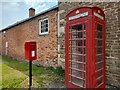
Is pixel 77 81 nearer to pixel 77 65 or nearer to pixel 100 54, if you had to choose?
pixel 77 65

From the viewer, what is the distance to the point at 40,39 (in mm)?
9812

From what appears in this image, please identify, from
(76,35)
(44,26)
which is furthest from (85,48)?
(44,26)

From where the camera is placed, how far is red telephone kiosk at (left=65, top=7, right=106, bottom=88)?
12.7ft

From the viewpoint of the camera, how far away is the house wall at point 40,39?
835 centimetres

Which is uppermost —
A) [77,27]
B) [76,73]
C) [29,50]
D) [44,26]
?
[44,26]

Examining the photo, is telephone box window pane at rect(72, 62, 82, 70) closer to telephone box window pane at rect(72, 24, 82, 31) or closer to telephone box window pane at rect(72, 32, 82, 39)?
telephone box window pane at rect(72, 32, 82, 39)

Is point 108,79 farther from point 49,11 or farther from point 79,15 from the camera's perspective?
point 49,11

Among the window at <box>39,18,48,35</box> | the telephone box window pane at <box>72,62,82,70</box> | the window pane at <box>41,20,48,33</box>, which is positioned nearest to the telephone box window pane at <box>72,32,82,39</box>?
the telephone box window pane at <box>72,62,82,70</box>

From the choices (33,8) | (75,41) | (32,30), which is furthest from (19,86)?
(33,8)

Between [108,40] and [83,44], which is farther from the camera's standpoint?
[108,40]

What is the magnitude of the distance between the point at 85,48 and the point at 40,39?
19.7 ft

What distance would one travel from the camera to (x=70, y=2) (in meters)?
6.95

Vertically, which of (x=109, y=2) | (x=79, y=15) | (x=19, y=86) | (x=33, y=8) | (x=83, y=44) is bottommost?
(x=19, y=86)

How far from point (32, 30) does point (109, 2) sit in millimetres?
6952
